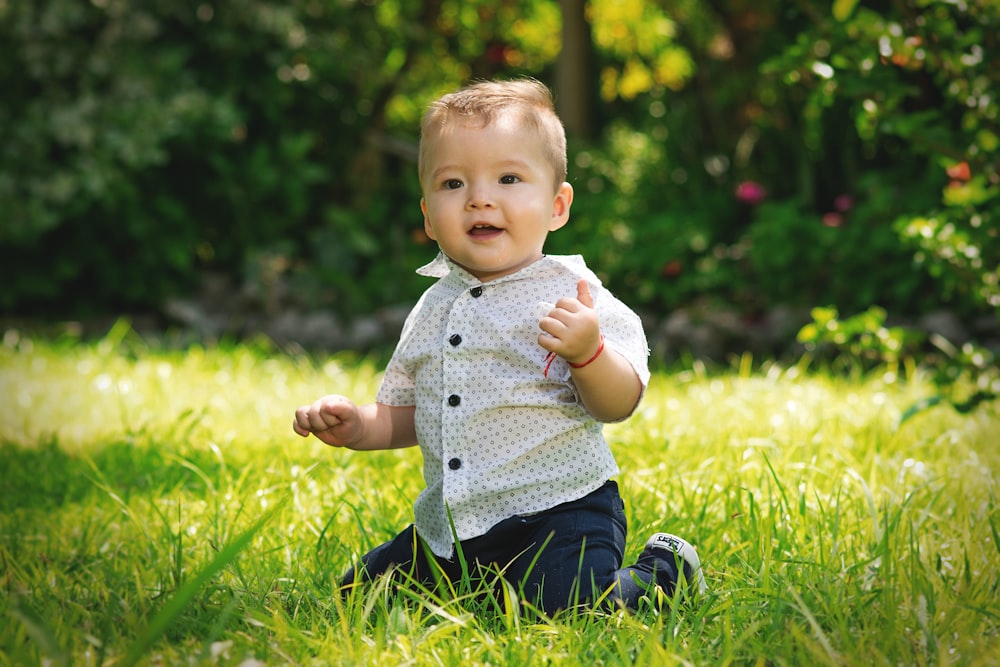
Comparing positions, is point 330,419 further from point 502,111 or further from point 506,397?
point 502,111

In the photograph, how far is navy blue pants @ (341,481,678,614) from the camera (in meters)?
1.78

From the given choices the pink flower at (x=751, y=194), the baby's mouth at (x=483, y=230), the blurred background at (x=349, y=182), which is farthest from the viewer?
the pink flower at (x=751, y=194)

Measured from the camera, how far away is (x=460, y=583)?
187 cm

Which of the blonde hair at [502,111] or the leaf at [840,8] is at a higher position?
the leaf at [840,8]

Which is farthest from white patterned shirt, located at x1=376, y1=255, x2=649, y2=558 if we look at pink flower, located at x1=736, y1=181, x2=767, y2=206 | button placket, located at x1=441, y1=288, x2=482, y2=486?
pink flower, located at x1=736, y1=181, x2=767, y2=206

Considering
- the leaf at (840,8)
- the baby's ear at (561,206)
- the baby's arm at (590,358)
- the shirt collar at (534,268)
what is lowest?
the baby's arm at (590,358)

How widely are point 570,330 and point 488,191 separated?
0.34 meters

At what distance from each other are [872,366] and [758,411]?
1417mm

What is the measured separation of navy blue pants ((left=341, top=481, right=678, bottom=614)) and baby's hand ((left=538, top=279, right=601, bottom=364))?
320mm

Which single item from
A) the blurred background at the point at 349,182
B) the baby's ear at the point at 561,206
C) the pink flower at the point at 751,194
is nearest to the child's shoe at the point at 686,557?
the baby's ear at the point at 561,206

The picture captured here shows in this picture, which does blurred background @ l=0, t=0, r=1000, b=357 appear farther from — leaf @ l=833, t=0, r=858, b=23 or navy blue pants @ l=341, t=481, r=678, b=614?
navy blue pants @ l=341, t=481, r=678, b=614

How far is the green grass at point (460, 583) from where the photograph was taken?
1.54m

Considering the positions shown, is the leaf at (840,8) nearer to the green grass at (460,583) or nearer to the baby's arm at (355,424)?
the green grass at (460,583)

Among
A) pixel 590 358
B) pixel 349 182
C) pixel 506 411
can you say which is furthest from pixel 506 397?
pixel 349 182
